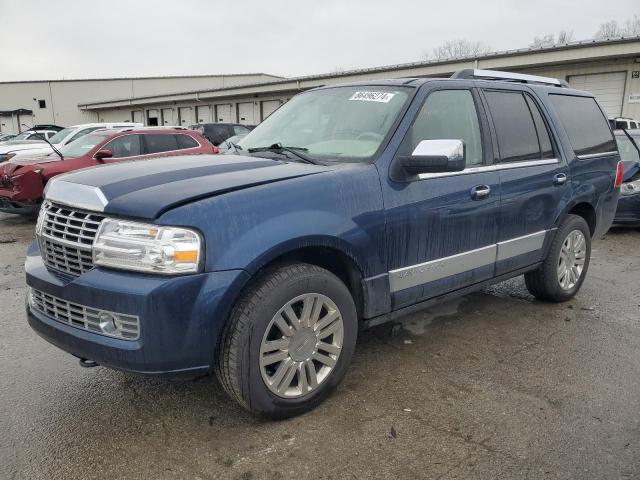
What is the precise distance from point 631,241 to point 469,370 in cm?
573

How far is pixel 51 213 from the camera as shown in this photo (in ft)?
9.25

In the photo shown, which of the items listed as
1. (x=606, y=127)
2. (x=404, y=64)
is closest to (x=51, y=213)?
(x=606, y=127)

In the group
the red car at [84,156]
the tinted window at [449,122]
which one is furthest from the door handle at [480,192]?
the red car at [84,156]

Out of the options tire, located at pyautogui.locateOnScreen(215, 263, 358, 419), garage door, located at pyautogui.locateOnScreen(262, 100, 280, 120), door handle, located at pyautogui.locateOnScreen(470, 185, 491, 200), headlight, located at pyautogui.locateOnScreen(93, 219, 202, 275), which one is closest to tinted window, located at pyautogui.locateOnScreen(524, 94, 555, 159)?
door handle, located at pyautogui.locateOnScreen(470, 185, 491, 200)

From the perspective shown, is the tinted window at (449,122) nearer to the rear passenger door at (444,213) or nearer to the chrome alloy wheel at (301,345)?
the rear passenger door at (444,213)

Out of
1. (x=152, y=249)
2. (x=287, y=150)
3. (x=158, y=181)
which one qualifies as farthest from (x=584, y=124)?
(x=152, y=249)

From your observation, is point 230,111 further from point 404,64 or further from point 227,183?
point 227,183

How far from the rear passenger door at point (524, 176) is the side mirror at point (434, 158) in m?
0.85

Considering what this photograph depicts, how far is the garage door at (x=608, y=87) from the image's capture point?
1680cm

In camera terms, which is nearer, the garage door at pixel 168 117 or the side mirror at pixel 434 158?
the side mirror at pixel 434 158

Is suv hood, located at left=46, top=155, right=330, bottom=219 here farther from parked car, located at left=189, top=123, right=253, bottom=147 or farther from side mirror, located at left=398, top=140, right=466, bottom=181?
parked car, located at left=189, top=123, right=253, bottom=147

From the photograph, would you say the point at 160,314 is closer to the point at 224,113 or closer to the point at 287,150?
the point at 287,150

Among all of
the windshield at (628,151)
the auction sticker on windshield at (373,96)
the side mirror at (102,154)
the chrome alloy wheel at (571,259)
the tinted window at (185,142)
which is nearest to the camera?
the auction sticker on windshield at (373,96)

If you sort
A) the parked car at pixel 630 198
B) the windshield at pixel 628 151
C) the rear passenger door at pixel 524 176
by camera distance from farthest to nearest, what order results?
the windshield at pixel 628 151
the parked car at pixel 630 198
the rear passenger door at pixel 524 176
